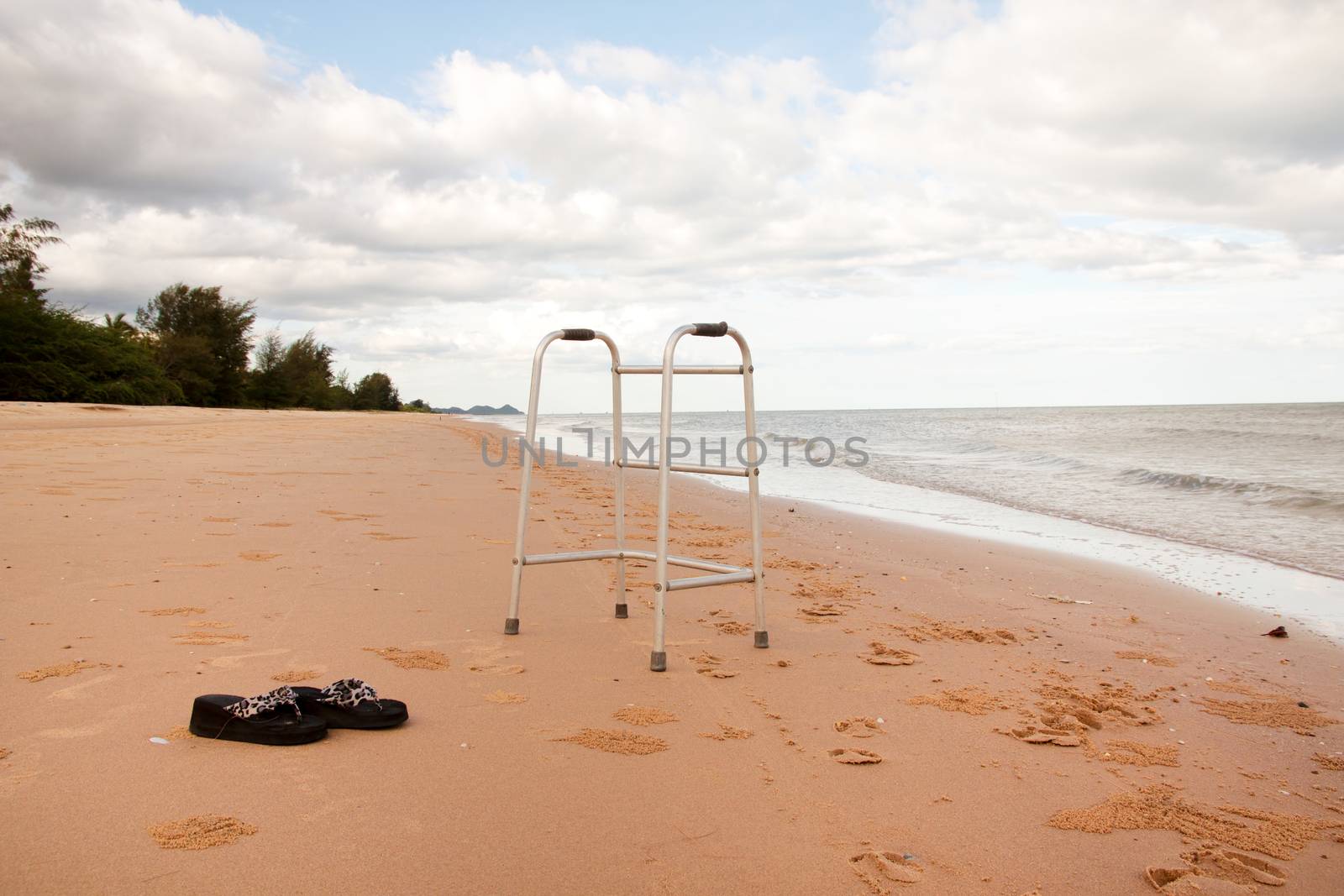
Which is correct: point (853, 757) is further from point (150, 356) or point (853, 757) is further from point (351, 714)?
point (150, 356)

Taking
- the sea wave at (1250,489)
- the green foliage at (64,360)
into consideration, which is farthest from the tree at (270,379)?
the sea wave at (1250,489)

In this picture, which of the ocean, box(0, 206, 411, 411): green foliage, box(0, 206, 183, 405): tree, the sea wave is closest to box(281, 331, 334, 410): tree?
box(0, 206, 411, 411): green foliage

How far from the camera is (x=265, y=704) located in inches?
109

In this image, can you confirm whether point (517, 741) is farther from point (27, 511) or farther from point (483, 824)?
point (27, 511)

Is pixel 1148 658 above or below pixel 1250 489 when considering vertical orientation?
below

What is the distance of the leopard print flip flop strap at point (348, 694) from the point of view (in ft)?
9.44

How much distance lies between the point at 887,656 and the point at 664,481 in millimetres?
1331

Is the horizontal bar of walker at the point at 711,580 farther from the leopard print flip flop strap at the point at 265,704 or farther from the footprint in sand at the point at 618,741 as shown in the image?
the leopard print flip flop strap at the point at 265,704

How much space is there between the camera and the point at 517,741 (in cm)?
286

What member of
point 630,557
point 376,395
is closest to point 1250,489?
point 630,557

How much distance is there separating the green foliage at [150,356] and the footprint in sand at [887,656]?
3297 centimetres

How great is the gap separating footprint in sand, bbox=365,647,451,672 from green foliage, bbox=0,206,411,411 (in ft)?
104

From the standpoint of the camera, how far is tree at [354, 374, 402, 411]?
245 feet

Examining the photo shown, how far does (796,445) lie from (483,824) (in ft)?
84.0
